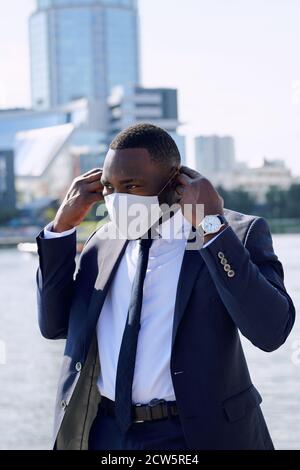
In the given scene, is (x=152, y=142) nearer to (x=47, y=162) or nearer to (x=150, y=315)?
(x=150, y=315)

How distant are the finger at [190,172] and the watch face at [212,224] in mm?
73

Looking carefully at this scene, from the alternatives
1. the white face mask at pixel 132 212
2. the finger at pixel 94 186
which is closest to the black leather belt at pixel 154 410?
the white face mask at pixel 132 212

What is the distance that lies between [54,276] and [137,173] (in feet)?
0.77

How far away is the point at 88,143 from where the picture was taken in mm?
58125

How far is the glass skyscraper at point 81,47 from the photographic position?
94812mm

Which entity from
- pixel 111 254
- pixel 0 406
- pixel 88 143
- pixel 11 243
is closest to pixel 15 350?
pixel 0 406

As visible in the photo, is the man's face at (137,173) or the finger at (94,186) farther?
the finger at (94,186)

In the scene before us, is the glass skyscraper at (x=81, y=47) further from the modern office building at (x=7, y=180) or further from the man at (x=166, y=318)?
the man at (x=166, y=318)

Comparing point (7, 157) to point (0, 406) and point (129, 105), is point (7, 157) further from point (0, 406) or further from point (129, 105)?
point (0, 406)

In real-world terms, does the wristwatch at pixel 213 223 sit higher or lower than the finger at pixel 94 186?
lower

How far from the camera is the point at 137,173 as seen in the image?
1149 millimetres

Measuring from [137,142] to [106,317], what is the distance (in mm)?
281

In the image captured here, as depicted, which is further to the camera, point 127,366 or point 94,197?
point 94,197

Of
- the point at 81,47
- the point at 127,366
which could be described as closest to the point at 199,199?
the point at 127,366
